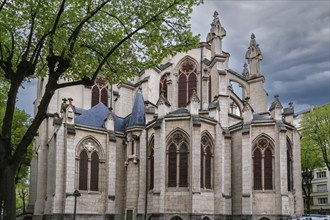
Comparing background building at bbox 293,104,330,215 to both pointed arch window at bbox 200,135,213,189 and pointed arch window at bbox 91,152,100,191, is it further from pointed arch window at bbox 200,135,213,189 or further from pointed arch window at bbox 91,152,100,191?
pointed arch window at bbox 91,152,100,191

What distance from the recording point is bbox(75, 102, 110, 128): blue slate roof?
29225 mm

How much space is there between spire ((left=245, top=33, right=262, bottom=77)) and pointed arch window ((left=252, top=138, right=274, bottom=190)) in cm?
976

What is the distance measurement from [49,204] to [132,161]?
6526mm

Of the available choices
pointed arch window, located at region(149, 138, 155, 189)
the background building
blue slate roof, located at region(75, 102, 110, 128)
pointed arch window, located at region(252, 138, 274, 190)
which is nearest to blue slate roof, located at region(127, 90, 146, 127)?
blue slate roof, located at region(75, 102, 110, 128)

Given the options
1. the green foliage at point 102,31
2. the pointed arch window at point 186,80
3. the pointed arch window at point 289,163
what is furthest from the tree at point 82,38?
the pointed arch window at point 186,80

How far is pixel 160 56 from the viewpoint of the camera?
1452 cm

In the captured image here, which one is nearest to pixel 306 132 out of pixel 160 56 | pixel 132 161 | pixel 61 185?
pixel 132 161

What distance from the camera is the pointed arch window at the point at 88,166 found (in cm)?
2795

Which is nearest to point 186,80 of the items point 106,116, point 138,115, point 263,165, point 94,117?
point 138,115

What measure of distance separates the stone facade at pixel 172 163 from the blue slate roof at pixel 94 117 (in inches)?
3.9

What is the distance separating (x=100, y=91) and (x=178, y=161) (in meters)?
13.9

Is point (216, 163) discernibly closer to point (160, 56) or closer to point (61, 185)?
point (61, 185)

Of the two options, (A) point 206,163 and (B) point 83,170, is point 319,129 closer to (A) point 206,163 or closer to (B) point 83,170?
(A) point 206,163

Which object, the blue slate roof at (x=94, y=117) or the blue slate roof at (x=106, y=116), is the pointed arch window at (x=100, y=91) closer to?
the blue slate roof at (x=106, y=116)
